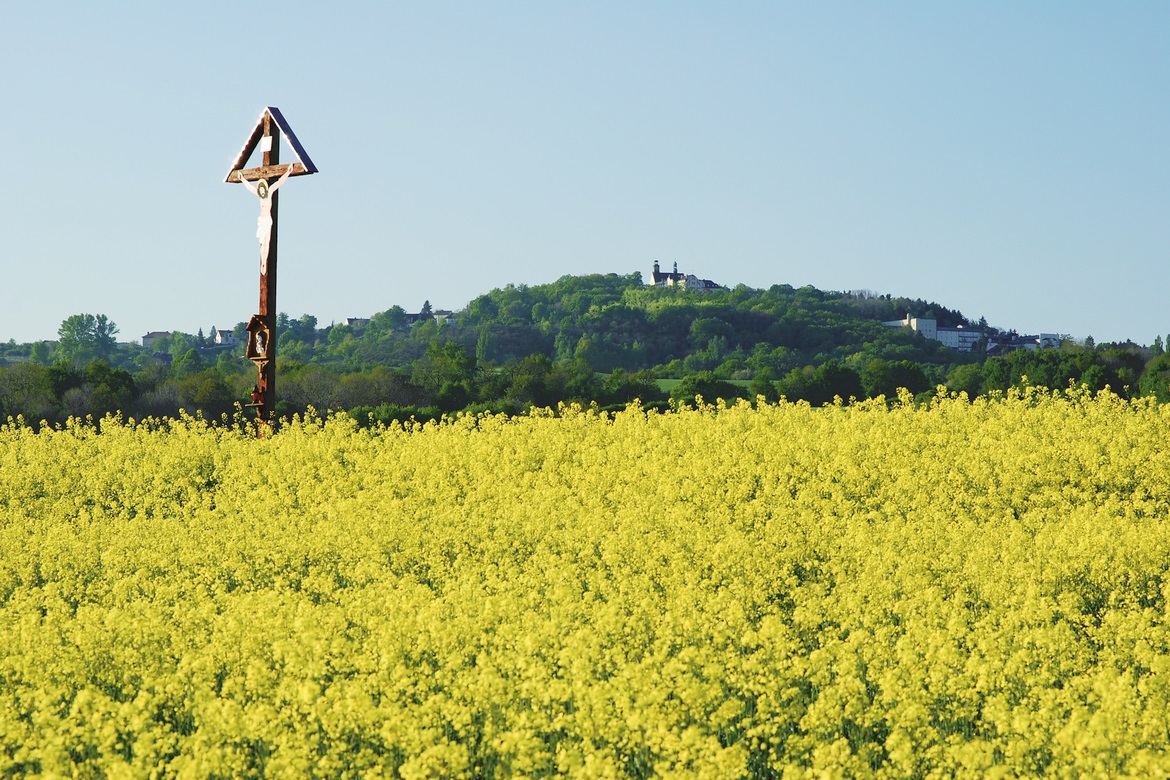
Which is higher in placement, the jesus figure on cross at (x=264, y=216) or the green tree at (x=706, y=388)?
the jesus figure on cross at (x=264, y=216)

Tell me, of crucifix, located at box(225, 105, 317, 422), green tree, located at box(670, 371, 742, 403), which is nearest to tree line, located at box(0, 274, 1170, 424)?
green tree, located at box(670, 371, 742, 403)

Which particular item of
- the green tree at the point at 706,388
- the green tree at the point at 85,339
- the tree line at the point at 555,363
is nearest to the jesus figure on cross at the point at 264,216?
the tree line at the point at 555,363

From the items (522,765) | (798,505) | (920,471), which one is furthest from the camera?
(920,471)

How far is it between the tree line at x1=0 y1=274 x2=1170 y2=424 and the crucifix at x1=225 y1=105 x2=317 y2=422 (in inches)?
178

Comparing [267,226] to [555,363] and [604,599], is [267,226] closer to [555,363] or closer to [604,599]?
[604,599]

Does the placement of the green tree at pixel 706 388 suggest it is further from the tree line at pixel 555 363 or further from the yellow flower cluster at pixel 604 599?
the yellow flower cluster at pixel 604 599

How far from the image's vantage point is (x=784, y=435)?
17.3m

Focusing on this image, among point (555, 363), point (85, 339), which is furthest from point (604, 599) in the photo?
point (85, 339)

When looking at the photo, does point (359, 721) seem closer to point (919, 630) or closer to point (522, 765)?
point (522, 765)

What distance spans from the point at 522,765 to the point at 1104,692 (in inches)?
137

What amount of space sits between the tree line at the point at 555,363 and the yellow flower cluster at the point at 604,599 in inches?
197

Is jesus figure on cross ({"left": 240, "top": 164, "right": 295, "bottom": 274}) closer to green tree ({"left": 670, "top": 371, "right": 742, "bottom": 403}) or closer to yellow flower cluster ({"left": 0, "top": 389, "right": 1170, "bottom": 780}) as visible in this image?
yellow flower cluster ({"left": 0, "top": 389, "right": 1170, "bottom": 780})

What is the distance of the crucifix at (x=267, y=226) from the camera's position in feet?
61.2

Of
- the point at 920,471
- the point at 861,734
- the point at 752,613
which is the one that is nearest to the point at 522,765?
the point at 861,734
